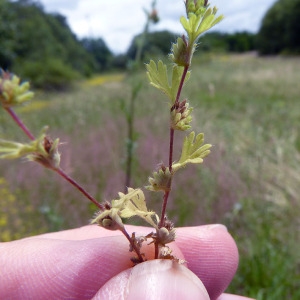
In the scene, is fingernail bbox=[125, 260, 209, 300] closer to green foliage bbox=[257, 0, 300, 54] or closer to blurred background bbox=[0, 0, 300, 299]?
blurred background bbox=[0, 0, 300, 299]

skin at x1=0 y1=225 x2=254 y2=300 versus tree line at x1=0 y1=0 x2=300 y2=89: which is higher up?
tree line at x1=0 y1=0 x2=300 y2=89

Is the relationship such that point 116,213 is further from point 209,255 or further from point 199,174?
point 199,174

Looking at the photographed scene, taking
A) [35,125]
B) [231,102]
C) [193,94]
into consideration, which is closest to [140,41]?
[35,125]

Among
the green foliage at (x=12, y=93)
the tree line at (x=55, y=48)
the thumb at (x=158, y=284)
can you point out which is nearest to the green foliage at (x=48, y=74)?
the tree line at (x=55, y=48)

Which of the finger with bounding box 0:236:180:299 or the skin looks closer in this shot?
the skin

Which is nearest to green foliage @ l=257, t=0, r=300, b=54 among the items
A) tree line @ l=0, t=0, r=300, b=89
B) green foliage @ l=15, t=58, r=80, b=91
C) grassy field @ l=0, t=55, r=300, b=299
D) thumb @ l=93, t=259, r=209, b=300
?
tree line @ l=0, t=0, r=300, b=89

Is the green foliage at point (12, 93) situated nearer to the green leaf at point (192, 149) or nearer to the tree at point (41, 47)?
the green leaf at point (192, 149)

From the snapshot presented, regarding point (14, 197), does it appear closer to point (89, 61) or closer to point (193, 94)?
point (193, 94)
